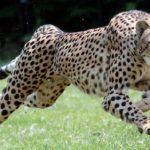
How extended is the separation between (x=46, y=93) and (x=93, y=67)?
975 mm

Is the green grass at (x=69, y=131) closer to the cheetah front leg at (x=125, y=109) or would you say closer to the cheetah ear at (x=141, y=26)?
the cheetah front leg at (x=125, y=109)

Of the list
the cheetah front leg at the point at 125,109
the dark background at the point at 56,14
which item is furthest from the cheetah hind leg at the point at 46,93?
the dark background at the point at 56,14

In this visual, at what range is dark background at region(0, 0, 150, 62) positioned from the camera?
25172mm

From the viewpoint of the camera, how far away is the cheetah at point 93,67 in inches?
249

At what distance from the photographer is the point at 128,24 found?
6.74 metres

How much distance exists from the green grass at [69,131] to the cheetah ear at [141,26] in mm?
1096

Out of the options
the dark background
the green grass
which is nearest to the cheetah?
the green grass

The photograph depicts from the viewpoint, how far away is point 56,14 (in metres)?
26.0

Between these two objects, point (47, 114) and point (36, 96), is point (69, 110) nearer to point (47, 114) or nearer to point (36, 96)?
point (47, 114)

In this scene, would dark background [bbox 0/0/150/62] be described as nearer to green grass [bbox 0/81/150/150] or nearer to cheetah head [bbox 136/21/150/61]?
green grass [bbox 0/81/150/150]

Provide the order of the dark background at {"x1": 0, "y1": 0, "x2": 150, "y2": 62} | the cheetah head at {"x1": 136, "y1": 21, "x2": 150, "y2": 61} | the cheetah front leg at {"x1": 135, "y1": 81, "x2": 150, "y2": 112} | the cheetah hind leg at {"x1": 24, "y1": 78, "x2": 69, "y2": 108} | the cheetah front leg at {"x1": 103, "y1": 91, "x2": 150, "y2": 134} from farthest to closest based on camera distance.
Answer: the dark background at {"x1": 0, "y1": 0, "x2": 150, "y2": 62} < the cheetah hind leg at {"x1": 24, "y1": 78, "x2": 69, "y2": 108} < the cheetah front leg at {"x1": 135, "y1": 81, "x2": 150, "y2": 112} < the cheetah head at {"x1": 136, "y1": 21, "x2": 150, "y2": 61} < the cheetah front leg at {"x1": 103, "y1": 91, "x2": 150, "y2": 134}

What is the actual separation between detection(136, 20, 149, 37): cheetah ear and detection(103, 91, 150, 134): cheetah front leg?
0.55 metres

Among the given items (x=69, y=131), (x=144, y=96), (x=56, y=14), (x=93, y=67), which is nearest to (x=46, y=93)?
(x=69, y=131)

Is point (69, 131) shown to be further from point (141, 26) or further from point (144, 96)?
point (141, 26)
